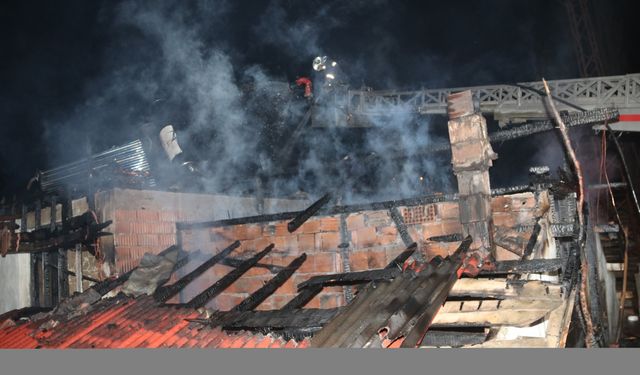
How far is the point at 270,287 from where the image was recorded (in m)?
5.86

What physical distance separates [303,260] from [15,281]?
6977 millimetres

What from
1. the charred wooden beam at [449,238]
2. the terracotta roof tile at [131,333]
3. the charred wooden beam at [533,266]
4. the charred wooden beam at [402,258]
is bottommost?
the terracotta roof tile at [131,333]

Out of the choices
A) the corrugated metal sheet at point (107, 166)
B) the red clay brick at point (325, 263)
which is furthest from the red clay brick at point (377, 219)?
the corrugated metal sheet at point (107, 166)

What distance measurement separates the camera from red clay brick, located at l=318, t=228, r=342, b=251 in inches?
267

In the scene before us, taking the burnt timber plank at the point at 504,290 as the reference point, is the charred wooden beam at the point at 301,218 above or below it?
above

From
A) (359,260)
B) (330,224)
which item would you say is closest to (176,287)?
(330,224)

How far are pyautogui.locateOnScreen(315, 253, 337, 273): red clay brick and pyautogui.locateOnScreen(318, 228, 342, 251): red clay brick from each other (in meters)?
0.12

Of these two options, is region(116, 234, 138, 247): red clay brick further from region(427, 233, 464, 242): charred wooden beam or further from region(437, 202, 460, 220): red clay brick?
region(437, 202, 460, 220): red clay brick

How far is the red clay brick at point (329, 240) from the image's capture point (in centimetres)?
678

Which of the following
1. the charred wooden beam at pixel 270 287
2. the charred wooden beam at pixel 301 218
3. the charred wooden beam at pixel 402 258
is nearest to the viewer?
the charred wooden beam at pixel 402 258

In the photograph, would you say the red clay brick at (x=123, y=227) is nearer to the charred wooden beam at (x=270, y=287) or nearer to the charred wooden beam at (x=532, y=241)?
the charred wooden beam at (x=270, y=287)

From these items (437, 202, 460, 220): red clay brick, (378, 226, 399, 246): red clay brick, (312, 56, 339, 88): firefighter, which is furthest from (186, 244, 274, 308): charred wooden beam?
(312, 56, 339, 88): firefighter

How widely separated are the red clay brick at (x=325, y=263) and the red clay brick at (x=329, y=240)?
12 centimetres

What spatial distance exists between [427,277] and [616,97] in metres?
16.2
